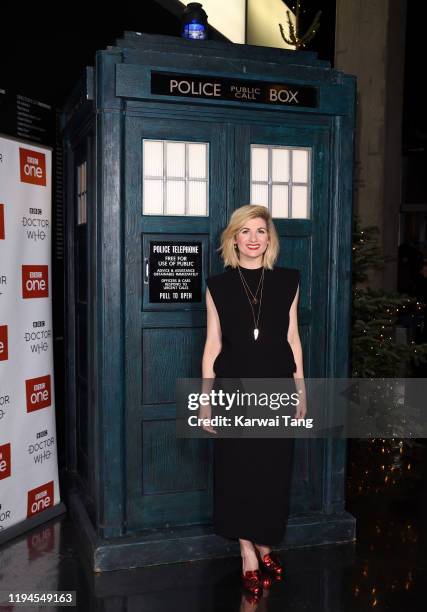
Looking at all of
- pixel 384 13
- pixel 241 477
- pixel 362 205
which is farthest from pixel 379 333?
pixel 384 13

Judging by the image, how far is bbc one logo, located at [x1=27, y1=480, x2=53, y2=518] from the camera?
371cm

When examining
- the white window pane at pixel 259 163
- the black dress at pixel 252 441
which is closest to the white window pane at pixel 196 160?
the white window pane at pixel 259 163

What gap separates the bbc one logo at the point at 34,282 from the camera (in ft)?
11.8

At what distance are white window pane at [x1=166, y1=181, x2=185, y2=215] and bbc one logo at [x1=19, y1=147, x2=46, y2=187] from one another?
873mm

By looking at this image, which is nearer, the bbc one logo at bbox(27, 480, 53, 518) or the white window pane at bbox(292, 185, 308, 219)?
the white window pane at bbox(292, 185, 308, 219)

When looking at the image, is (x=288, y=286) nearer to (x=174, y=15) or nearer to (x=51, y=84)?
(x=51, y=84)

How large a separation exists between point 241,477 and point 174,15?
12.7 ft

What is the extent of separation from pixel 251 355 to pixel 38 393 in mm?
1445

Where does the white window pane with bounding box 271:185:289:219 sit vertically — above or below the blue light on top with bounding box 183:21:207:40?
below

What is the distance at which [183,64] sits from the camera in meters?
3.14

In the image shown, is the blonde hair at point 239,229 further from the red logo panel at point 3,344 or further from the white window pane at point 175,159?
the red logo panel at point 3,344

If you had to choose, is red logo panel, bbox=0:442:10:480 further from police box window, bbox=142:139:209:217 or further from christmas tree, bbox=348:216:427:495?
christmas tree, bbox=348:216:427:495

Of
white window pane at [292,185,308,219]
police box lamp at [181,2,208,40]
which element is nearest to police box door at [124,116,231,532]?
white window pane at [292,185,308,219]

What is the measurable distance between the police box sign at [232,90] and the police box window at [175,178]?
0.82 feet
